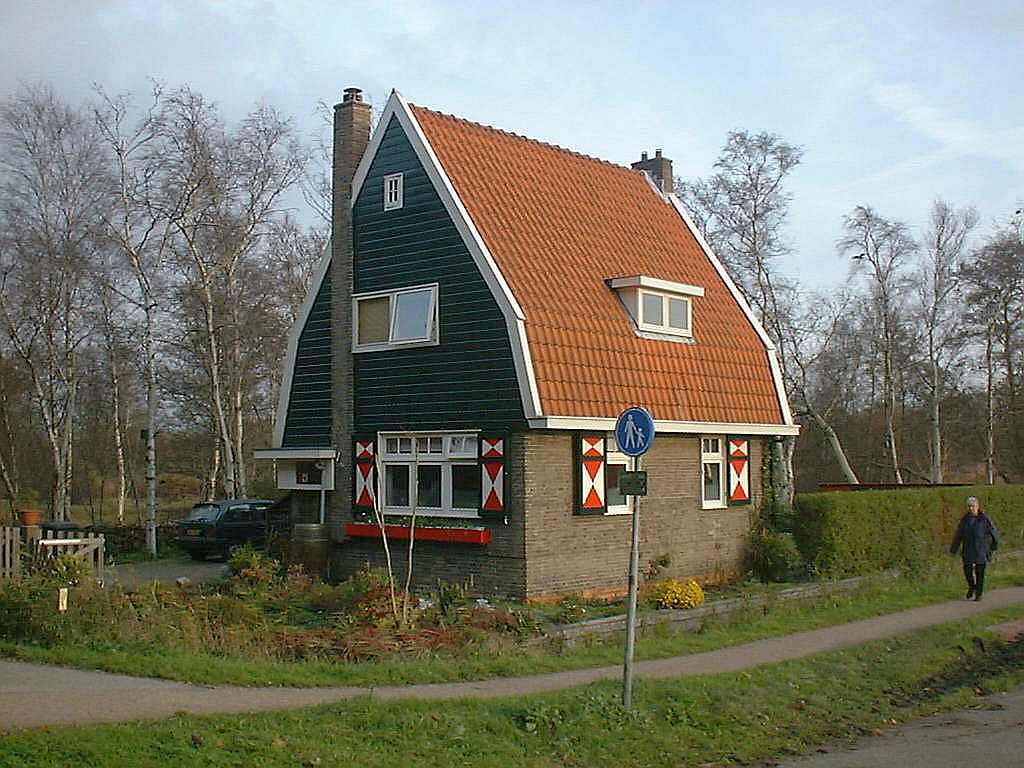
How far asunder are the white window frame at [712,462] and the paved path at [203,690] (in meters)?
7.32

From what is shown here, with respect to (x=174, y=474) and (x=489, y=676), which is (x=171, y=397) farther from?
(x=489, y=676)

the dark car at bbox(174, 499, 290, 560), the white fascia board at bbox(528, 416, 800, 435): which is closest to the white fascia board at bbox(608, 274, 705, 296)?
the white fascia board at bbox(528, 416, 800, 435)

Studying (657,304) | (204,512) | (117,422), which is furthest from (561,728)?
(117,422)

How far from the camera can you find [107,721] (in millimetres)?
9594

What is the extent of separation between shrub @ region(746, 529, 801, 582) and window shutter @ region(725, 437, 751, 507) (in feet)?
3.06

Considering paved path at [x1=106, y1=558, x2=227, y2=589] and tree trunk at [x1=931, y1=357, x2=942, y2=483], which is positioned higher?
tree trunk at [x1=931, y1=357, x2=942, y2=483]

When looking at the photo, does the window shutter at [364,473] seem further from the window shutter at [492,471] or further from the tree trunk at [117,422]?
the tree trunk at [117,422]

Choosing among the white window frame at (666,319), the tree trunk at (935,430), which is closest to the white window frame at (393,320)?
the white window frame at (666,319)

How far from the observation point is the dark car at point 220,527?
27891 mm

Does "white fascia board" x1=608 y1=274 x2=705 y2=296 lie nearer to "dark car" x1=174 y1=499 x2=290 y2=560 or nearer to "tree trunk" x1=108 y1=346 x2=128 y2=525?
"dark car" x1=174 y1=499 x2=290 y2=560

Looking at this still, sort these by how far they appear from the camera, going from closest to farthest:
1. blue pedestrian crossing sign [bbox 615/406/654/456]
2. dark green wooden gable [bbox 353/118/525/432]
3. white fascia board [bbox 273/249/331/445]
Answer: blue pedestrian crossing sign [bbox 615/406/654/456]
dark green wooden gable [bbox 353/118/525/432]
white fascia board [bbox 273/249/331/445]

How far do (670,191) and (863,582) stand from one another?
11.3 m

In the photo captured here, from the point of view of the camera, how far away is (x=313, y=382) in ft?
74.6

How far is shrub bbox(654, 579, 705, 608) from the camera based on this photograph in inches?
714
